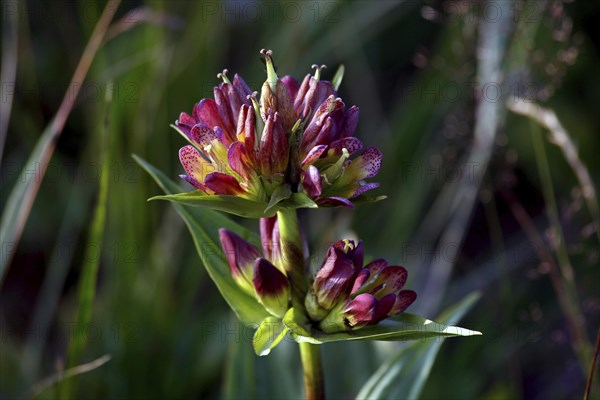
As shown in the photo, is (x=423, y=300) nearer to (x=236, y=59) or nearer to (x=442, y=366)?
(x=442, y=366)

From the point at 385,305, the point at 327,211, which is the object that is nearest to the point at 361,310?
the point at 385,305

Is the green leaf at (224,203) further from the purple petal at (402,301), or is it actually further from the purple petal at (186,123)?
the purple petal at (402,301)

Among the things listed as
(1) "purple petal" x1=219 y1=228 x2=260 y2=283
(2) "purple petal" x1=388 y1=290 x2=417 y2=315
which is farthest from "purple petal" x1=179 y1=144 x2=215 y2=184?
(2) "purple petal" x1=388 y1=290 x2=417 y2=315

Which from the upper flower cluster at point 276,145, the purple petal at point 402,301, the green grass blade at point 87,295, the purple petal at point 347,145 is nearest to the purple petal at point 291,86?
the upper flower cluster at point 276,145

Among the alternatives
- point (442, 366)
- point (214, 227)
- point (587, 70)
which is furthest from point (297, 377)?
point (587, 70)

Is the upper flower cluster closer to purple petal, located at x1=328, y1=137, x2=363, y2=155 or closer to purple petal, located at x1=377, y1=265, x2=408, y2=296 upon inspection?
purple petal, located at x1=328, y1=137, x2=363, y2=155

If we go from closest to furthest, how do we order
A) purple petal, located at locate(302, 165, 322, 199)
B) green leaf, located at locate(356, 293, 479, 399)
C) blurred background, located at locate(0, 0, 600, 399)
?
purple petal, located at locate(302, 165, 322, 199) < green leaf, located at locate(356, 293, 479, 399) < blurred background, located at locate(0, 0, 600, 399)

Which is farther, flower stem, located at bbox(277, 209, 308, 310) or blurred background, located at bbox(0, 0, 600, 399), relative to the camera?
blurred background, located at bbox(0, 0, 600, 399)
